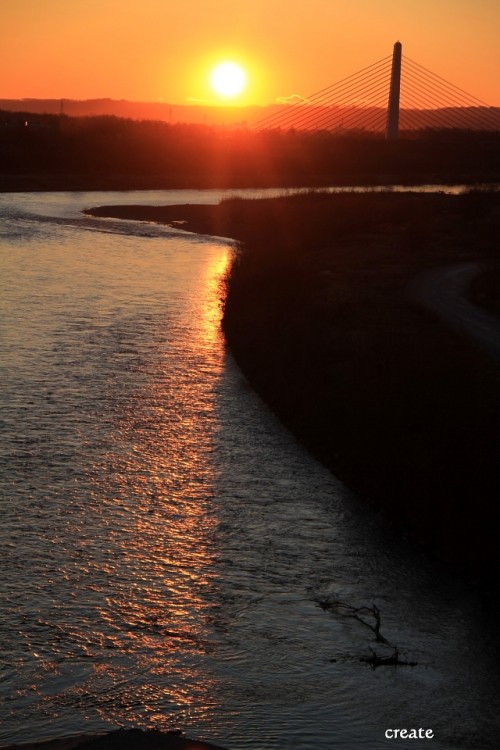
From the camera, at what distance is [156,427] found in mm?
15250

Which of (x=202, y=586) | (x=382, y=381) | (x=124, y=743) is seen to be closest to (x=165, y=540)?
(x=202, y=586)

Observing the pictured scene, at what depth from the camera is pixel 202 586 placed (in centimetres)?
1032

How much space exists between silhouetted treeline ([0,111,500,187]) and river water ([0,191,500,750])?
2018 inches

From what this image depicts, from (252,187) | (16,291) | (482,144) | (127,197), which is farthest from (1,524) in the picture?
(482,144)

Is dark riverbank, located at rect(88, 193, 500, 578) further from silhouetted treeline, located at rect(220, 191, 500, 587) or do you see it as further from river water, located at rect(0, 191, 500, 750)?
river water, located at rect(0, 191, 500, 750)

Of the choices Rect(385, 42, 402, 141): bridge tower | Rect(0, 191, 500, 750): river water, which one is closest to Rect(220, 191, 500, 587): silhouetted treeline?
Rect(0, 191, 500, 750): river water

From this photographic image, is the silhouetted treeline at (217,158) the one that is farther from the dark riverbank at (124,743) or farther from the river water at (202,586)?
the dark riverbank at (124,743)

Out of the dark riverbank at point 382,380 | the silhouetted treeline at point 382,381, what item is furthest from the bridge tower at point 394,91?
the silhouetted treeline at point 382,381

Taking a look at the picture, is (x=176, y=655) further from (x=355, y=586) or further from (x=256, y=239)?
(x=256, y=239)

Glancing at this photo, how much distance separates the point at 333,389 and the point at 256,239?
22.4m

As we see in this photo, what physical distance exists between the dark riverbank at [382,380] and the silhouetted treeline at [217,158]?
40.9 m

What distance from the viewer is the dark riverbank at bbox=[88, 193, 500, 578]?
11828 mm

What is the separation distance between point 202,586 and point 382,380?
593cm

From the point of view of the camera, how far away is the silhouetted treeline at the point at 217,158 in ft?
236
